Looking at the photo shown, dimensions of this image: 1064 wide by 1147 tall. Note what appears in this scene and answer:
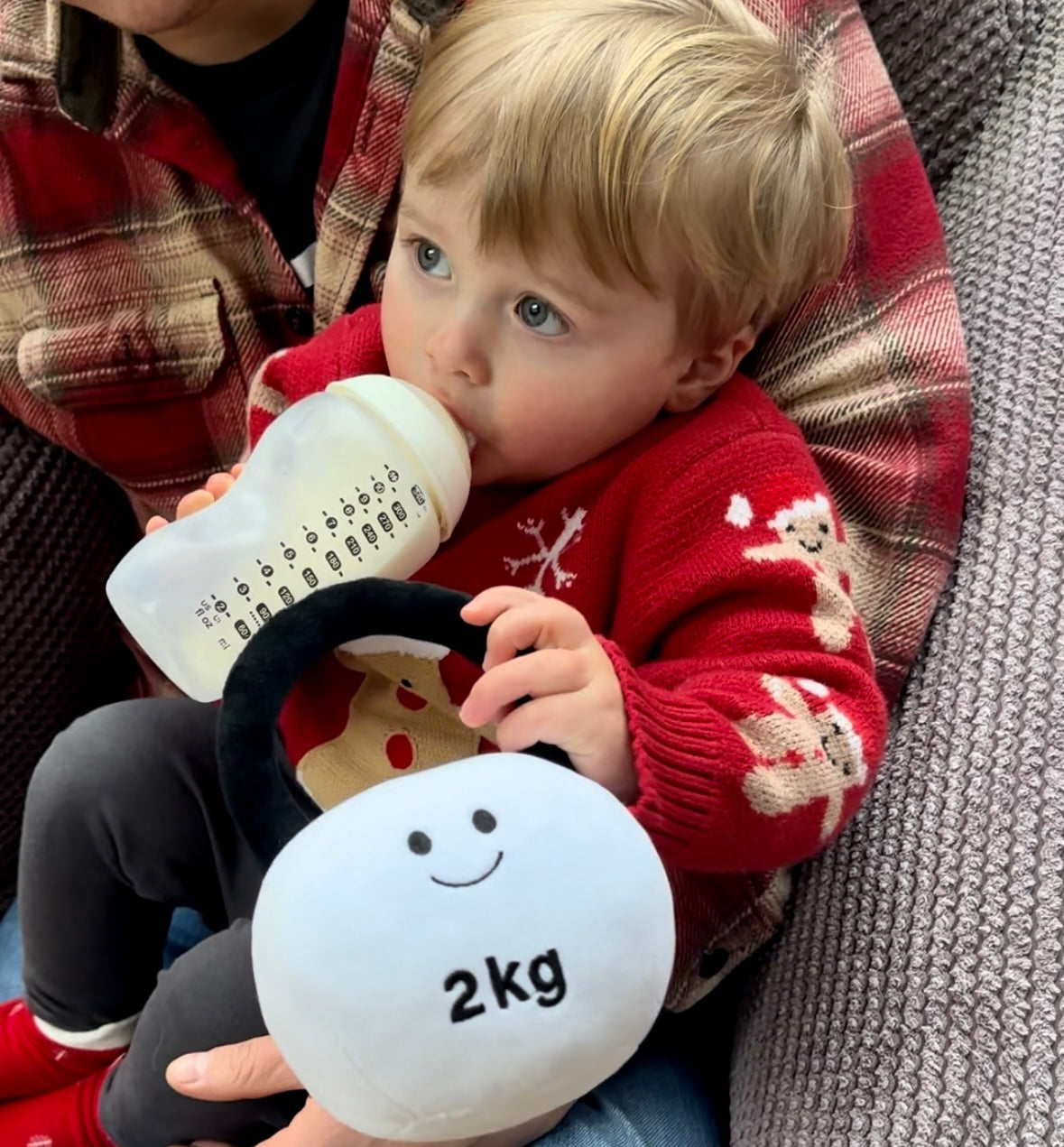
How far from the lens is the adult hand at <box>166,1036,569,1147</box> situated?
21.3 inches

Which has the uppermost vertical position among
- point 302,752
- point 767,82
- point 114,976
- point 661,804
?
point 767,82

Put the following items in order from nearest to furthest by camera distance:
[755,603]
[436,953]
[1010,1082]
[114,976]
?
1. [436,953]
2. [1010,1082]
3. [755,603]
4. [114,976]

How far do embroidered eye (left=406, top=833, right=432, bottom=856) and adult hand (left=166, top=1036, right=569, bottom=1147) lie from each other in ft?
0.82

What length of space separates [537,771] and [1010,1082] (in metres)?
0.31

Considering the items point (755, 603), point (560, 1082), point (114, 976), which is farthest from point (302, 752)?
point (560, 1082)

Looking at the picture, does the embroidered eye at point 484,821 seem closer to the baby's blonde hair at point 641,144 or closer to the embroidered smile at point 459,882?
the embroidered smile at point 459,882

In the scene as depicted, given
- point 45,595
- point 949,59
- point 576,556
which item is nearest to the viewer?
point 576,556

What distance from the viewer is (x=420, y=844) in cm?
34

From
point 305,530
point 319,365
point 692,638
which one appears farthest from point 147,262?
point 692,638

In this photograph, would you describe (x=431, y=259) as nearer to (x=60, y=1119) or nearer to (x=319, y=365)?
(x=319, y=365)

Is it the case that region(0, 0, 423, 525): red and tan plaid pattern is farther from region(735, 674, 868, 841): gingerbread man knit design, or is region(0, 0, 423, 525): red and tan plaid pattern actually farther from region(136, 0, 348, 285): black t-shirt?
region(735, 674, 868, 841): gingerbread man knit design

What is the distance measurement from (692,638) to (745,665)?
49mm

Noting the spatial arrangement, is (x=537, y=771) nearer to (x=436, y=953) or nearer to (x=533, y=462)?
(x=436, y=953)

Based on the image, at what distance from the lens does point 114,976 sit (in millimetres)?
741
